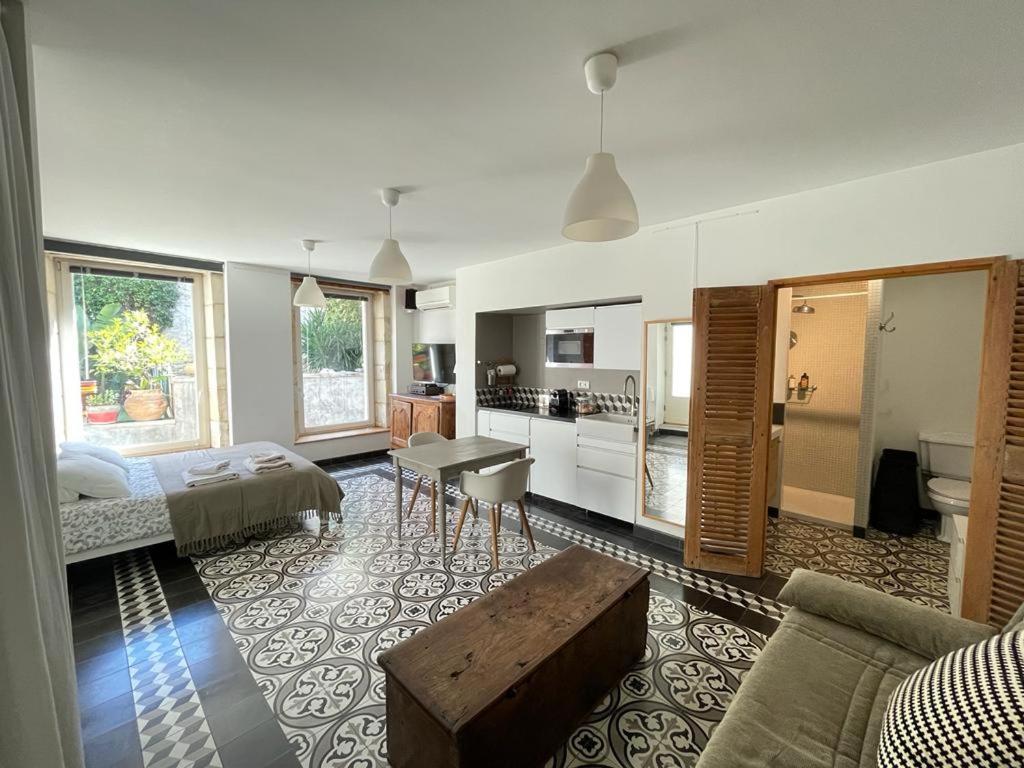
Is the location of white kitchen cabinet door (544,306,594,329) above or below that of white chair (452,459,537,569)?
above

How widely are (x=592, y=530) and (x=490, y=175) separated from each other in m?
2.87

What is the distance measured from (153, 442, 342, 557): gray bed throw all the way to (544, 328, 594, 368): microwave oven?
240 centimetres

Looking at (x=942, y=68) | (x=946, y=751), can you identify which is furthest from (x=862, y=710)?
(x=942, y=68)

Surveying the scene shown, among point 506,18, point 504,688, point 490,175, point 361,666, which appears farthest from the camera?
point 490,175

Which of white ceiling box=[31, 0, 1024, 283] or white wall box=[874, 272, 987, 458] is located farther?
white wall box=[874, 272, 987, 458]

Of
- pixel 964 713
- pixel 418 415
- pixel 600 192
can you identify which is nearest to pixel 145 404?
pixel 418 415

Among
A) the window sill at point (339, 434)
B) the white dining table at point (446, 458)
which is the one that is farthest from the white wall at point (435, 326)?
the white dining table at point (446, 458)

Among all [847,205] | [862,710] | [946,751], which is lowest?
[862,710]

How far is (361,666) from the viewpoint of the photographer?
6.57 ft

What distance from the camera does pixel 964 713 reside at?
93 cm

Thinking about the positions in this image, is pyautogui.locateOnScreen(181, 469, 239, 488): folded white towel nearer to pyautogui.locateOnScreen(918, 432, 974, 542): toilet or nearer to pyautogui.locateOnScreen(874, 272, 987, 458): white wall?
pyautogui.locateOnScreen(874, 272, 987, 458): white wall

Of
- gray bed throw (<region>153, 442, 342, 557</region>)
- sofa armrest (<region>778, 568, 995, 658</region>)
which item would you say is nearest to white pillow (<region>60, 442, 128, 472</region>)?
gray bed throw (<region>153, 442, 342, 557</region>)

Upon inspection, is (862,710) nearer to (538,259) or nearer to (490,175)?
(490,175)

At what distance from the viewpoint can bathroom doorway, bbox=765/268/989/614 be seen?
3.22m
